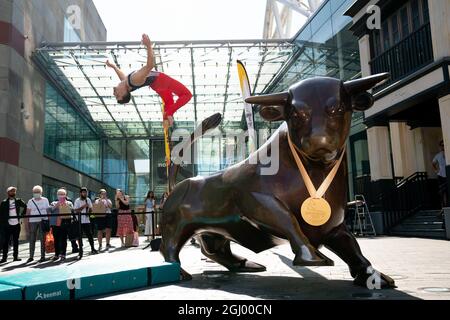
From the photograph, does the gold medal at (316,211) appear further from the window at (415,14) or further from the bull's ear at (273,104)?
the window at (415,14)

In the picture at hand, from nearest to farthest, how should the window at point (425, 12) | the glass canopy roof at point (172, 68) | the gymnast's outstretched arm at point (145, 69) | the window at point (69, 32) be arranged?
1. the gymnast's outstretched arm at point (145, 69)
2. the window at point (425, 12)
3. the glass canopy roof at point (172, 68)
4. the window at point (69, 32)

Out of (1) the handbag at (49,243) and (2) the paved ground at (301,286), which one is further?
(1) the handbag at (49,243)

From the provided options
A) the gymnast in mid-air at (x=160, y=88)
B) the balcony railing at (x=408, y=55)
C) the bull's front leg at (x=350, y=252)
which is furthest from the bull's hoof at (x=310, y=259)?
the balcony railing at (x=408, y=55)

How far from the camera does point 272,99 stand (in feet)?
11.2

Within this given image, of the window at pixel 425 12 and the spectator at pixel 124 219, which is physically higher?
the window at pixel 425 12

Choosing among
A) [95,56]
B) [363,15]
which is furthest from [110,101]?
[363,15]

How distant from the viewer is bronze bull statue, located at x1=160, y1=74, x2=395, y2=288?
315 cm

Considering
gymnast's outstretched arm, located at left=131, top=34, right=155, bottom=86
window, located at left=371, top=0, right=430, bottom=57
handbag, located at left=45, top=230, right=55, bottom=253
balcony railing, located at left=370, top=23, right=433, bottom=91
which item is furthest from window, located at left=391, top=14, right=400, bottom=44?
handbag, located at left=45, top=230, right=55, bottom=253

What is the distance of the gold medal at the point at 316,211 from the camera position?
3350mm

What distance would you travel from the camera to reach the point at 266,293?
3.39 m

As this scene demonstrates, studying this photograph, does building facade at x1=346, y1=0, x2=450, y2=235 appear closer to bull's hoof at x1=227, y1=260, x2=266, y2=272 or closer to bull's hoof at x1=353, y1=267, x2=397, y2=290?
bull's hoof at x1=227, y1=260, x2=266, y2=272

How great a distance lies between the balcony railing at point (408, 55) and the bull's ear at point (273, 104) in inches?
419
